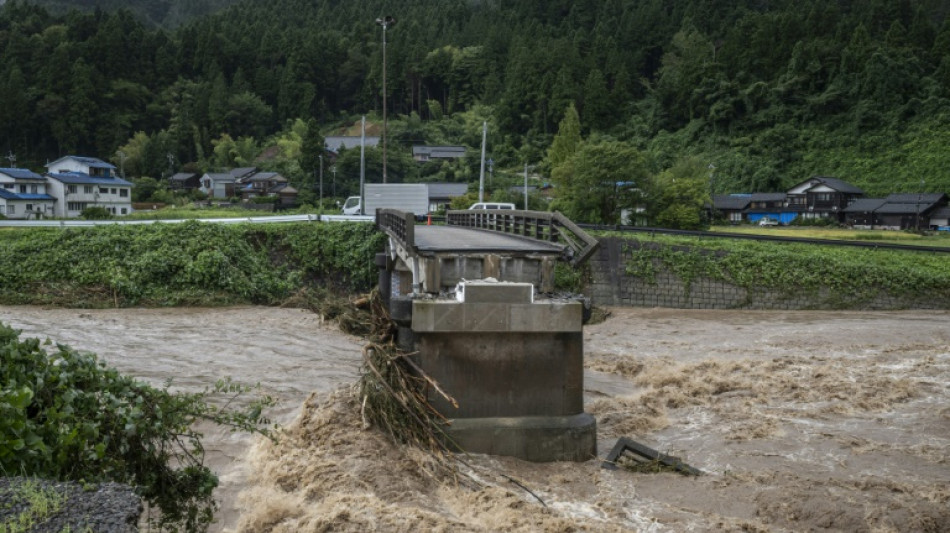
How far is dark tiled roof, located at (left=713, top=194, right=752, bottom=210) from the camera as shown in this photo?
61812 mm

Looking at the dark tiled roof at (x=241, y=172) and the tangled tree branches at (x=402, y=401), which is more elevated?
the dark tiled roof at (x=241, y=172)

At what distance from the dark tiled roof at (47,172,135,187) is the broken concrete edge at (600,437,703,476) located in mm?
55881

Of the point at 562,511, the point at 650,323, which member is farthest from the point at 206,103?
the point at 562,511

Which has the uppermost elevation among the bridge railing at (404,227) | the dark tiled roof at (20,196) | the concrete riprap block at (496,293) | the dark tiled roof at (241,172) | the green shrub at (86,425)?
the dark tiled roof at (241,172)

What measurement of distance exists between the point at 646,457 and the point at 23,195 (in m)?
54.4

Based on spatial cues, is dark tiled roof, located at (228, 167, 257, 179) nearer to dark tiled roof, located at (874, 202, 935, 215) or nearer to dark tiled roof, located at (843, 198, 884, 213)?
dark tiled roof, located at (843, 198, 884, 213)

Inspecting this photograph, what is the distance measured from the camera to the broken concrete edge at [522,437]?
11.0m

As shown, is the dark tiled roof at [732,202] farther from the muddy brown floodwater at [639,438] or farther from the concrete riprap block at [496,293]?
the concrete riprap block at [496,293]

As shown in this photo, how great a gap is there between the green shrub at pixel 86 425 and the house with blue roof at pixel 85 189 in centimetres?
5418

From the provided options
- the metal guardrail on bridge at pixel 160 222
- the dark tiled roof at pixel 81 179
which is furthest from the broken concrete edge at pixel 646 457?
the dark tiled roof at pixel 81 179

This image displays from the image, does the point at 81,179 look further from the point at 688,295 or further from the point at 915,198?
the point at 915,198

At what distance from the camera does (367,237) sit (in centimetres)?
3089

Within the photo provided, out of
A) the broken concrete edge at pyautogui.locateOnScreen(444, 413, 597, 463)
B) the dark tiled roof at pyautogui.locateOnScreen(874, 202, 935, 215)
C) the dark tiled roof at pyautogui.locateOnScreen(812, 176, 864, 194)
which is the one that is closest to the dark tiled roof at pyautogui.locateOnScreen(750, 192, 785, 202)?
the dark tiled roof at pyautogui.locateOnScreen(812, 176, 864, 194)

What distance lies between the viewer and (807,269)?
2980 cm
